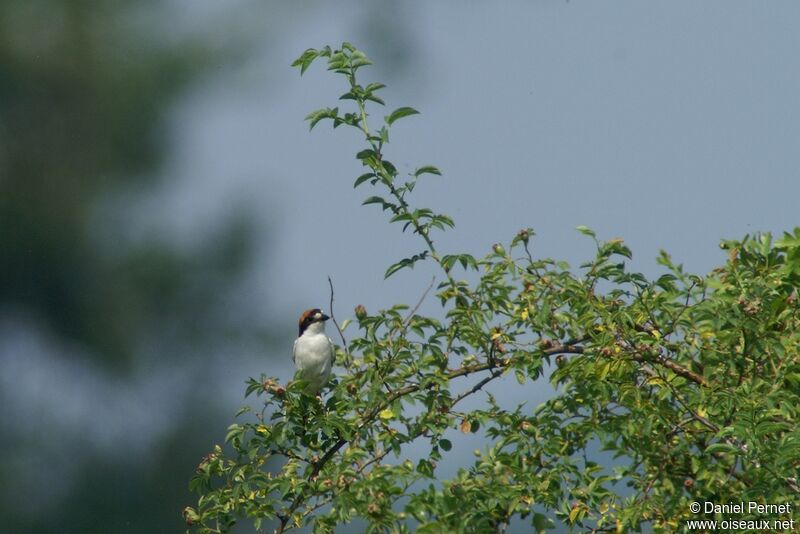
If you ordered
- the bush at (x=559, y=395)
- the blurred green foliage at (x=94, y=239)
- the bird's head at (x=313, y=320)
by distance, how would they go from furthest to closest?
the blurred green foliage at (x=94, y=239) < the bird's head at (x=313, y=320) < the bush at (x=559, y=395)

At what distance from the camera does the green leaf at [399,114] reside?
16.4ft

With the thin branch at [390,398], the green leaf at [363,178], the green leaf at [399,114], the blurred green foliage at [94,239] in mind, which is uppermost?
the blurred green foliage at [94,239]

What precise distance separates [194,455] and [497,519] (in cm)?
1015

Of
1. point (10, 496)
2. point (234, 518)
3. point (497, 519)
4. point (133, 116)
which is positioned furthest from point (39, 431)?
point (497, 519)

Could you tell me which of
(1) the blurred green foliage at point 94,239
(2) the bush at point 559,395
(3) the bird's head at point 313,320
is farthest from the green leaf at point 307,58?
(1) the blurred green foliage at point 94,239

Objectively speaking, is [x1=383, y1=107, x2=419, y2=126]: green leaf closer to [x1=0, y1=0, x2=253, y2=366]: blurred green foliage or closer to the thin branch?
the thin branch

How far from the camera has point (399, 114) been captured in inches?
199

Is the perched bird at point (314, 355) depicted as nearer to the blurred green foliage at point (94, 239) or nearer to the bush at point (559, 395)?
the bush at point (559, 395)

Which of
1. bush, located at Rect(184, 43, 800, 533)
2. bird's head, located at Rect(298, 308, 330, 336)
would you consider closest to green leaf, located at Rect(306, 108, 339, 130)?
bush, located at Rect(184, 43, 800, 533)

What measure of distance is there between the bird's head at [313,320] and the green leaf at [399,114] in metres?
2.37

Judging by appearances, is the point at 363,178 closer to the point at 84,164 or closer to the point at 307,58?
the point at 307,58

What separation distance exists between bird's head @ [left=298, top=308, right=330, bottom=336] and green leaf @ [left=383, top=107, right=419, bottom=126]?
2365 millimetres

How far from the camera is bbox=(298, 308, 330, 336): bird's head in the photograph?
23.7 ft

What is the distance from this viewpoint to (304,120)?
5.20 meters
